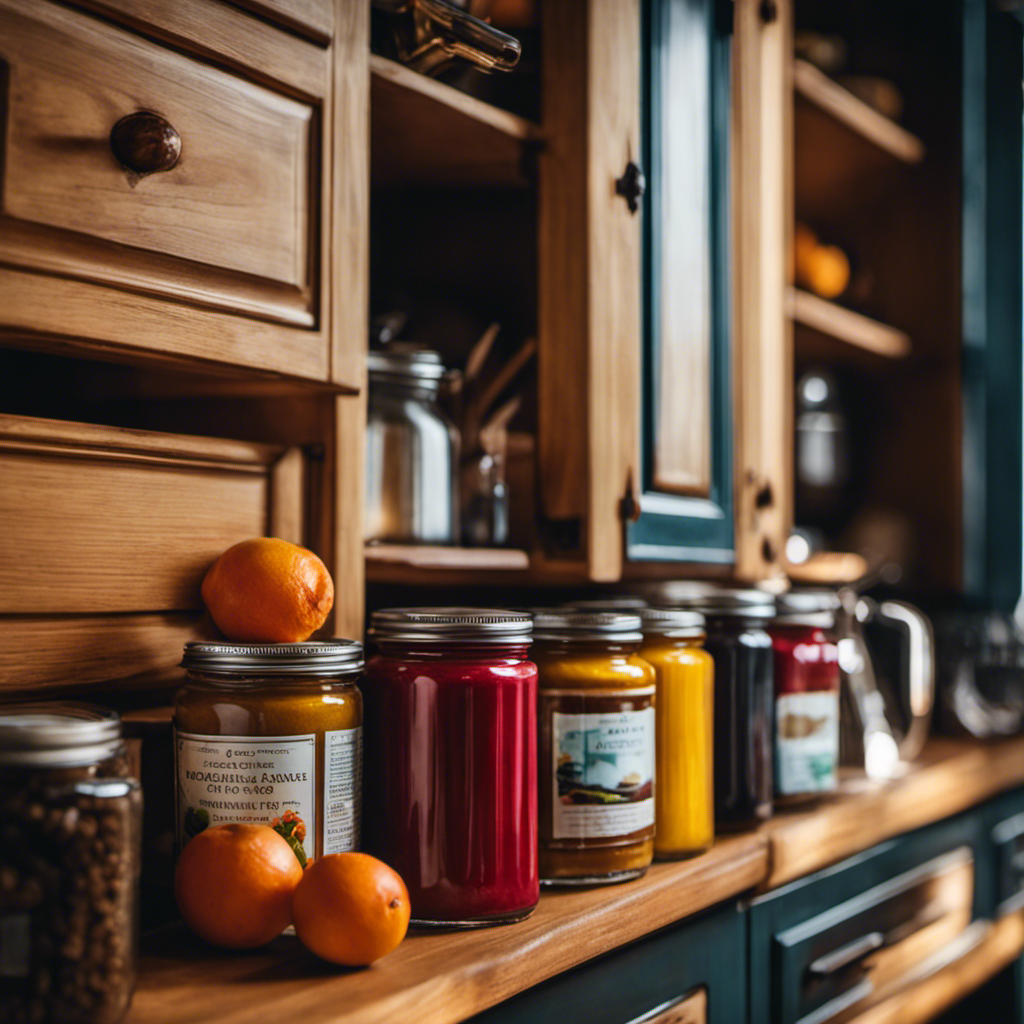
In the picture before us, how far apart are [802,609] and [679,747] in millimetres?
302

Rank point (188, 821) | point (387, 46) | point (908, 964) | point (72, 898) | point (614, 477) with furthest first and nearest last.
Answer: point (908, 964) < point (614, 477) < point (387, 46) < point (188, 821) < point (72, 898)

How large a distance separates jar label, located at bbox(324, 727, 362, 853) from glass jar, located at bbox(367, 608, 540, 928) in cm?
2

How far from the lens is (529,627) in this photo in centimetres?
84

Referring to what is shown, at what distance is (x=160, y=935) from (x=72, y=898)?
24 cm

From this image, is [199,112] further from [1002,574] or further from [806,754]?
[1002,574]

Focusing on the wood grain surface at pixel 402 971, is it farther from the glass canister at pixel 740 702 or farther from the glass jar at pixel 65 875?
the glass canister at pixel 740 702

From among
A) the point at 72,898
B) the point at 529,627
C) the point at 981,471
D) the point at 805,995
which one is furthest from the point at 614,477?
the point at 981,471

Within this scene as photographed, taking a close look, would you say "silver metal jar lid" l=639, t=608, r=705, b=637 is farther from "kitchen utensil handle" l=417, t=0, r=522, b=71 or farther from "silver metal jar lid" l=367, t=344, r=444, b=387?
"kitchen utensil handle" l=417, t=0, r=522, b=71

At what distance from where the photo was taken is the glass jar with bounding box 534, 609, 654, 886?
0.90m

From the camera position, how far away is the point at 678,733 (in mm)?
1027

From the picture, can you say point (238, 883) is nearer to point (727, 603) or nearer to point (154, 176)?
point (154, 176)

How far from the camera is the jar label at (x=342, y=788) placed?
2.51ft

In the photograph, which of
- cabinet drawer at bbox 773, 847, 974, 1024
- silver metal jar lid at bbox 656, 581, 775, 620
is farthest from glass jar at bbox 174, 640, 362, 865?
cabinet drawer at bbox 773, 847, 974, 1024

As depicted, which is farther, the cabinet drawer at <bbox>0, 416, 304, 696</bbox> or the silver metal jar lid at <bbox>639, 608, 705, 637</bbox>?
the silver metal jar lid at <bbox>639, 608, 705, 637</bbox>
